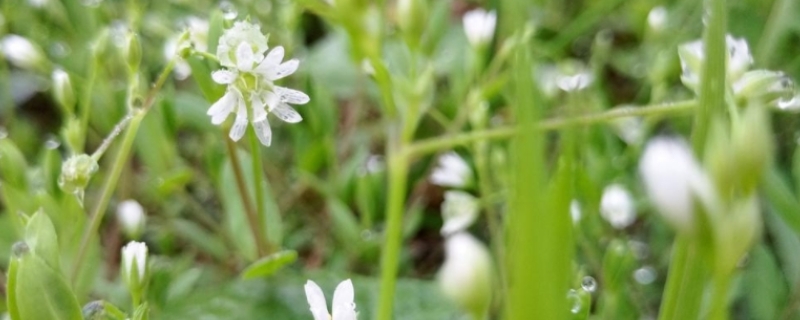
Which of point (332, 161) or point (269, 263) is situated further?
point (332, 161)

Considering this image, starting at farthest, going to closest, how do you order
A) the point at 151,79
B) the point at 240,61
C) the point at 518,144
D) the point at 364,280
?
the point at 151,79, the point at 364,280, the point at 240,61, the point at 518,144

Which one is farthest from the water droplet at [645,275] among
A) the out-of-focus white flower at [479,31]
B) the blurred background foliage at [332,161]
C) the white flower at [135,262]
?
the white flower at [135,262]

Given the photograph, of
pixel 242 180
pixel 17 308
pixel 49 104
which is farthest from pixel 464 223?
pixel 49 104

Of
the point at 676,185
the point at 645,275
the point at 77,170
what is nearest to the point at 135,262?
the point at 77,170

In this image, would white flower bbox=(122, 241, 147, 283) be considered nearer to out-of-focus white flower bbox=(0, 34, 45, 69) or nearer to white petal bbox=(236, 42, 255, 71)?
white petal bbox=(236, 42, 255, 71)

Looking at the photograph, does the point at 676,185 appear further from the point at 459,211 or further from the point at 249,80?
the point at 459,211

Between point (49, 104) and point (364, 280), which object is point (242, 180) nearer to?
Result: point (364, 280)
